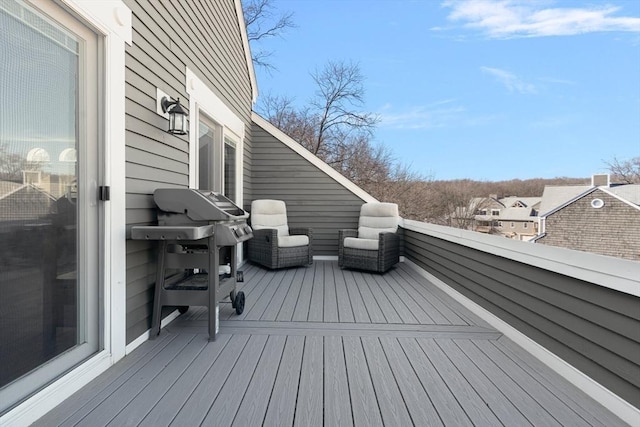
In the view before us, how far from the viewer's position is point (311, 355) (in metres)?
2.29

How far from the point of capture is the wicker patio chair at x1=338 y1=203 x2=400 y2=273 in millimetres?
4875

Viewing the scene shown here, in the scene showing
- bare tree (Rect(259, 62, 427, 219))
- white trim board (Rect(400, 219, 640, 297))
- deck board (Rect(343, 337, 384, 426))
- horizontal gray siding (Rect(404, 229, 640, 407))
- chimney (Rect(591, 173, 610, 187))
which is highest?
bare tree (Rect(259, 62, 427, 219))

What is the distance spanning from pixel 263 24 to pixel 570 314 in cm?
1262

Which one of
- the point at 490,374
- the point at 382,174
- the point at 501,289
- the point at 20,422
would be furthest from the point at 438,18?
the point at 20,422

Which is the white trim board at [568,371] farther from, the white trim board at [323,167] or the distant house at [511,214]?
the white trim board at [323,167]

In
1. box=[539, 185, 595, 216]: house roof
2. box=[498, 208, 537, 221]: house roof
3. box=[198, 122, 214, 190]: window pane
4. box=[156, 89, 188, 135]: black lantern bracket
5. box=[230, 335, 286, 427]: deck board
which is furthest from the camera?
box=[498, 208, 537, 221]: house roof

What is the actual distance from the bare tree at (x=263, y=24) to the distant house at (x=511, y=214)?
346 inches

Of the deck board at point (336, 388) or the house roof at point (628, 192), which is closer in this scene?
the deck board at point (336, 388)

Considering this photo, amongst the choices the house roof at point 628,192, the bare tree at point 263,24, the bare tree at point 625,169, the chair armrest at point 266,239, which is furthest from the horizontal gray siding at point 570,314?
the bare tree at point 263,24

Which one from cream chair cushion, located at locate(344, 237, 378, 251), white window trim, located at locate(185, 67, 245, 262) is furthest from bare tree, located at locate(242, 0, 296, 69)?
cream chair cushion, located at locate(344, 237, 378, 251)

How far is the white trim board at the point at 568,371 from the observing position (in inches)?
66.0

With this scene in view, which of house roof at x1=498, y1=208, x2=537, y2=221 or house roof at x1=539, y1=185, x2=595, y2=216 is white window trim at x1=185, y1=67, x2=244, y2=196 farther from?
house roof at x1=539, y1=185, x2=595, y2=216

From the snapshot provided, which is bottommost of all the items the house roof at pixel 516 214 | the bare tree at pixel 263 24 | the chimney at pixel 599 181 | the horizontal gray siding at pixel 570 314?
the horizontal gray siding at pixel 570 314

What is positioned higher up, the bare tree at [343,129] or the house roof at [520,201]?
the bare tree at [343,129]
